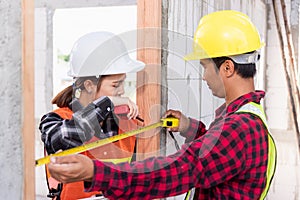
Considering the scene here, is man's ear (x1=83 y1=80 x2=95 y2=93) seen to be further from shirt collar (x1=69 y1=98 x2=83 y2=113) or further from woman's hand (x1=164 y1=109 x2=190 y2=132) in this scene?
woman's hand (x1=164 y1=109 x2=190 y2=132)

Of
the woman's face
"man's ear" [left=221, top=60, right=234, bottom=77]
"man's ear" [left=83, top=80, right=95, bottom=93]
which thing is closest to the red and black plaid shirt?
"man's ear" [left=221, top=60, right=234, bottom=77]

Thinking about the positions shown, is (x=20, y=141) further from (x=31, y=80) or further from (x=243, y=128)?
(x=243, y=128)

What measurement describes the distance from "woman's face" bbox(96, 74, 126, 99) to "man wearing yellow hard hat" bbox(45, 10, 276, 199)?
14.3 inches

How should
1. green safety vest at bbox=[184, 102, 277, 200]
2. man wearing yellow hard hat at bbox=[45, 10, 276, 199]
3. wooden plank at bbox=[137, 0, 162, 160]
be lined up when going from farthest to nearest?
wooden plank at bbox=[137, 0, 162, 160]
green safety vest at bbox=[184, 102, 277, 200]
man wearing yellow hard hat at bbox=[45, 10, 276, 199]

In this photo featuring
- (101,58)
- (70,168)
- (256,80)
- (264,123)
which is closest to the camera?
(70,168)

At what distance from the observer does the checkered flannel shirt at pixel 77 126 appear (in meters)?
1.84

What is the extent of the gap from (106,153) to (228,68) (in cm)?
79

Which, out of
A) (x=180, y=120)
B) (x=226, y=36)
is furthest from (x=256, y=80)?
(x=226, y=36)

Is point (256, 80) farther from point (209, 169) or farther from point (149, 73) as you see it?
point (209, 169)

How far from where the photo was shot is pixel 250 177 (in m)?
1.66

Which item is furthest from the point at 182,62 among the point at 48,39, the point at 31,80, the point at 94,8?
the point at 48,39

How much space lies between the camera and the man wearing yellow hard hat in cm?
136

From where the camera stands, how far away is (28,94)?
127 centimetres

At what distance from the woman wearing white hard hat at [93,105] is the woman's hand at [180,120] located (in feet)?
0.61
